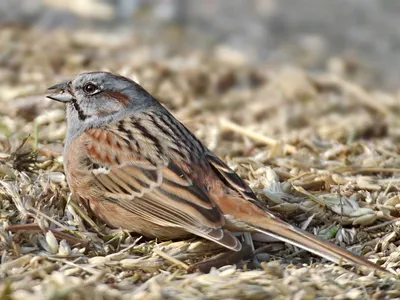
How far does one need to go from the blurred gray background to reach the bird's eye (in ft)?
13.8

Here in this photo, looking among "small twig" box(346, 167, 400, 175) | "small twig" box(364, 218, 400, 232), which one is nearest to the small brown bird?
"small twig" box(364, 218, 400, 232)

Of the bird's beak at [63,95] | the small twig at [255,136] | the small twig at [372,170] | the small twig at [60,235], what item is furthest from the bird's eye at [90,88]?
the small twig at [372,170]

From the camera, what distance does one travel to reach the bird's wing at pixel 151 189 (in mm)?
3709

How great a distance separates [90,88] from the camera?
4.56m

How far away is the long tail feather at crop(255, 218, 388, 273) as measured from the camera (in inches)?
139

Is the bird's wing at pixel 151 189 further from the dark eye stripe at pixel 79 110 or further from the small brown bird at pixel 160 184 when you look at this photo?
the dark eye stripe at pixel 79 110

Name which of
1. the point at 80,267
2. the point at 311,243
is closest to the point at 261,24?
the point at 311,243

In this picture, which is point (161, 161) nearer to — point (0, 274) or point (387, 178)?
point (0, 274)

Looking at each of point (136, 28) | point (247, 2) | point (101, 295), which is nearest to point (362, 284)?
point (101, 295)

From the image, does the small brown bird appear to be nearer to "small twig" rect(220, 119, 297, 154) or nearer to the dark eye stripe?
the dark eye stripe

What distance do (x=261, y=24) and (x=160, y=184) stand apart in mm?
6238

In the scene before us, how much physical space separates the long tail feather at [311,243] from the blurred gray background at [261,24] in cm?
520

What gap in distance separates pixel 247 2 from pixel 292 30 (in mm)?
780

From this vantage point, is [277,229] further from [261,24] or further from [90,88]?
[261,24]
